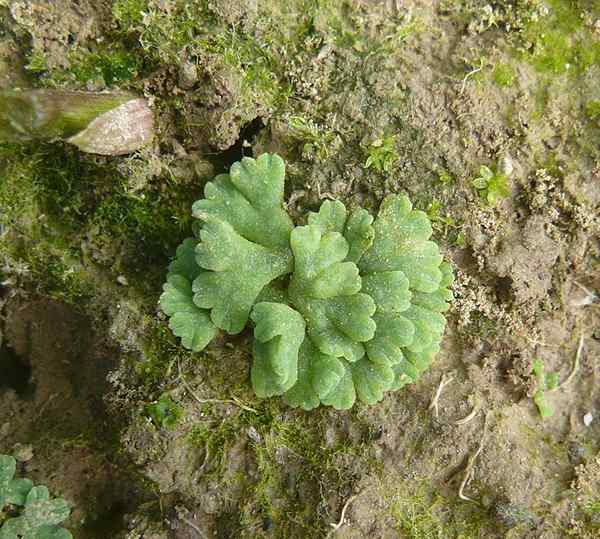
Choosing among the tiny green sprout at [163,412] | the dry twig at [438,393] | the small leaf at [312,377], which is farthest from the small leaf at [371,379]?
the tiny green sprout at [163,412]

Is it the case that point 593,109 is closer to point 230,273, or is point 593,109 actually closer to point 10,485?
point 230,273

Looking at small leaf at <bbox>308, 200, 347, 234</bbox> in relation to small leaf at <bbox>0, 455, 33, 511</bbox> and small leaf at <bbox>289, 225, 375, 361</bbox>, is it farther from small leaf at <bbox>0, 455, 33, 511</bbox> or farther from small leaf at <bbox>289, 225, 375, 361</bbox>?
small leaf at <bbox>0, 455, 33, 511</bbox>

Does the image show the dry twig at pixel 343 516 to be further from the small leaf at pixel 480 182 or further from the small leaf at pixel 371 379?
the small leaf at pixel 480 182

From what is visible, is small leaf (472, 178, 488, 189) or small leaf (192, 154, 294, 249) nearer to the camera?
small leaf (192, 154, 294, 249)

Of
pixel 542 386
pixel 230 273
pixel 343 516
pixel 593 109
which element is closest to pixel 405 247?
pixel 230 273

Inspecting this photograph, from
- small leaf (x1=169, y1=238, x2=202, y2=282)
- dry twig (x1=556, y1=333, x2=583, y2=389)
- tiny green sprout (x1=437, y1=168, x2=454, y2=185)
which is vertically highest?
tiny green sprout (x1=437, y1=168, x2=454, y2=185)

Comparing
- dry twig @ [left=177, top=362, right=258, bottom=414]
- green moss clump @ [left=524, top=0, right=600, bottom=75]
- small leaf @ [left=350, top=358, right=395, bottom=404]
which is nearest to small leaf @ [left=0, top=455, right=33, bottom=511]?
dry twig @ [left=177, top=362, right=258, bottom=414]
